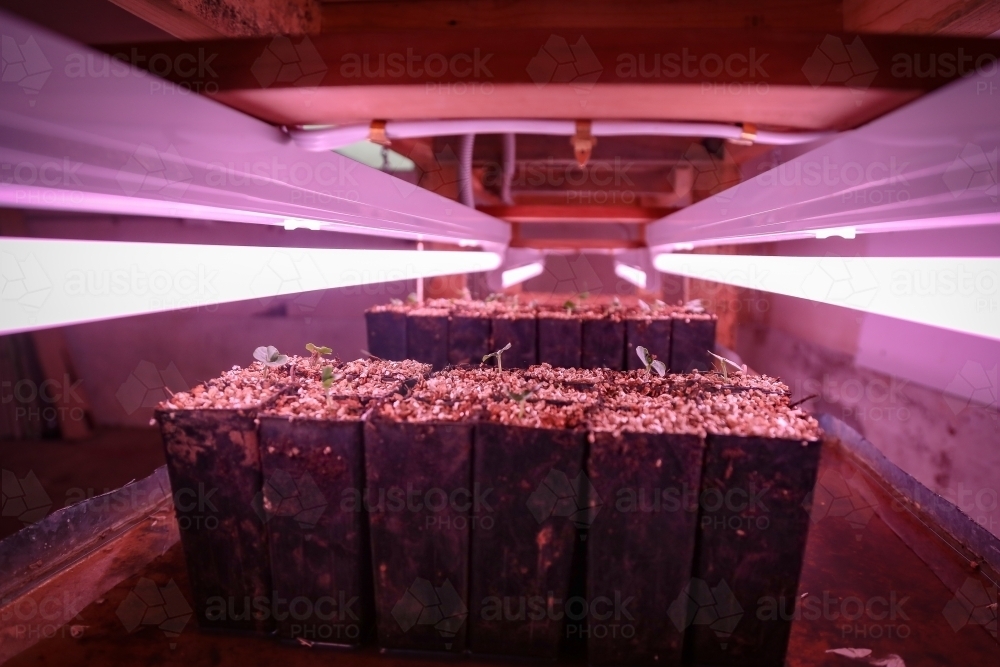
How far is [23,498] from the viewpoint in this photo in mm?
6250

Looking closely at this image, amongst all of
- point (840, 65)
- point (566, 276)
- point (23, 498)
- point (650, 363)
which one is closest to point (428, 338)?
point (650, 363)

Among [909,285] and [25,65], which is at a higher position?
[25,65]

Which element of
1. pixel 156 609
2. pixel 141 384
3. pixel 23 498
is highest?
pixel 156 609

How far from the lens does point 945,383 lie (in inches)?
105

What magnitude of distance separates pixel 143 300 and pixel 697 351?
257 cm

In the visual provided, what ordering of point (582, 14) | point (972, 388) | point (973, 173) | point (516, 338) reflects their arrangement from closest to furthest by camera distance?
point (973, 173) < point (582, 14) < point (972, 388) < point (516, 338)

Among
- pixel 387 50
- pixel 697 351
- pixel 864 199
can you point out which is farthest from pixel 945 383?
pixel 387 50

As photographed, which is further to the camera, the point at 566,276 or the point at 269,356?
the point at 566,276

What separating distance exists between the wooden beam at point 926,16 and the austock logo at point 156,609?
2.22 metres

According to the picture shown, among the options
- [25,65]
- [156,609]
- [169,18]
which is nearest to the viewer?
[25,65]

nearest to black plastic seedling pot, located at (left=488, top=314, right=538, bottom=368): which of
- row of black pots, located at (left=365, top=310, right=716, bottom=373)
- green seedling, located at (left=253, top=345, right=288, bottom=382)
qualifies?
row of black pots, located at (left=365, top=310, right=716, bottom=373)

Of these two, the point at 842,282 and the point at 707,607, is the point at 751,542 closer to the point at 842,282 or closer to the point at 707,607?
the point at 707,607

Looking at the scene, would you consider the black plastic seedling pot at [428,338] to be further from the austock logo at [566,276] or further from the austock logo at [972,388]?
the austock logo at [566,276]

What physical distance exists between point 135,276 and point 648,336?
2.37m
